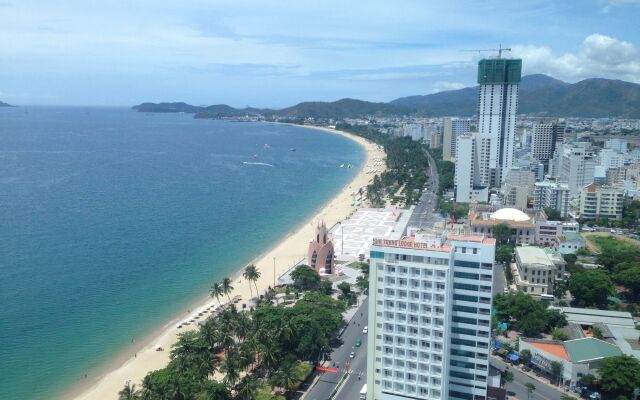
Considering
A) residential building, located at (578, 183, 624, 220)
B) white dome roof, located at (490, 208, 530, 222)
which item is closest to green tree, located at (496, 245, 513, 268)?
white dome roof, located at (490, 208, 530, 222)

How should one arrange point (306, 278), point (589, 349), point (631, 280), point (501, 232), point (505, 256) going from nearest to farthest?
point (589, 349)
point (631, 280)
point (306, 278)
point (505, 256)
point (501, 232)

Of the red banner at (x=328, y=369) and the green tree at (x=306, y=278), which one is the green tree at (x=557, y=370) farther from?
the green tree at (x=306, y=278)

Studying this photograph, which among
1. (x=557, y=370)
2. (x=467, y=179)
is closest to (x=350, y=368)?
(x=557, y=370)

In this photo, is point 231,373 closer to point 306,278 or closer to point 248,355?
point 248,355

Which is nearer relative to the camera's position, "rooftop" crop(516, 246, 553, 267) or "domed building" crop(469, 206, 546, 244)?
"rooftop" crop(516, 246, 553, 267)

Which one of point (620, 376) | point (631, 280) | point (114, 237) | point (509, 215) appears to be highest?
point (509, 215)

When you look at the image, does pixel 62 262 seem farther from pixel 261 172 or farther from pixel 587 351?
pixel 261 172

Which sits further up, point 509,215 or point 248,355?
point 509,215

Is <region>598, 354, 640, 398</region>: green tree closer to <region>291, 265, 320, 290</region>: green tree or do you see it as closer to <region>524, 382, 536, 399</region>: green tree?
<region>524, 382, 536, 399</region>: green tree
